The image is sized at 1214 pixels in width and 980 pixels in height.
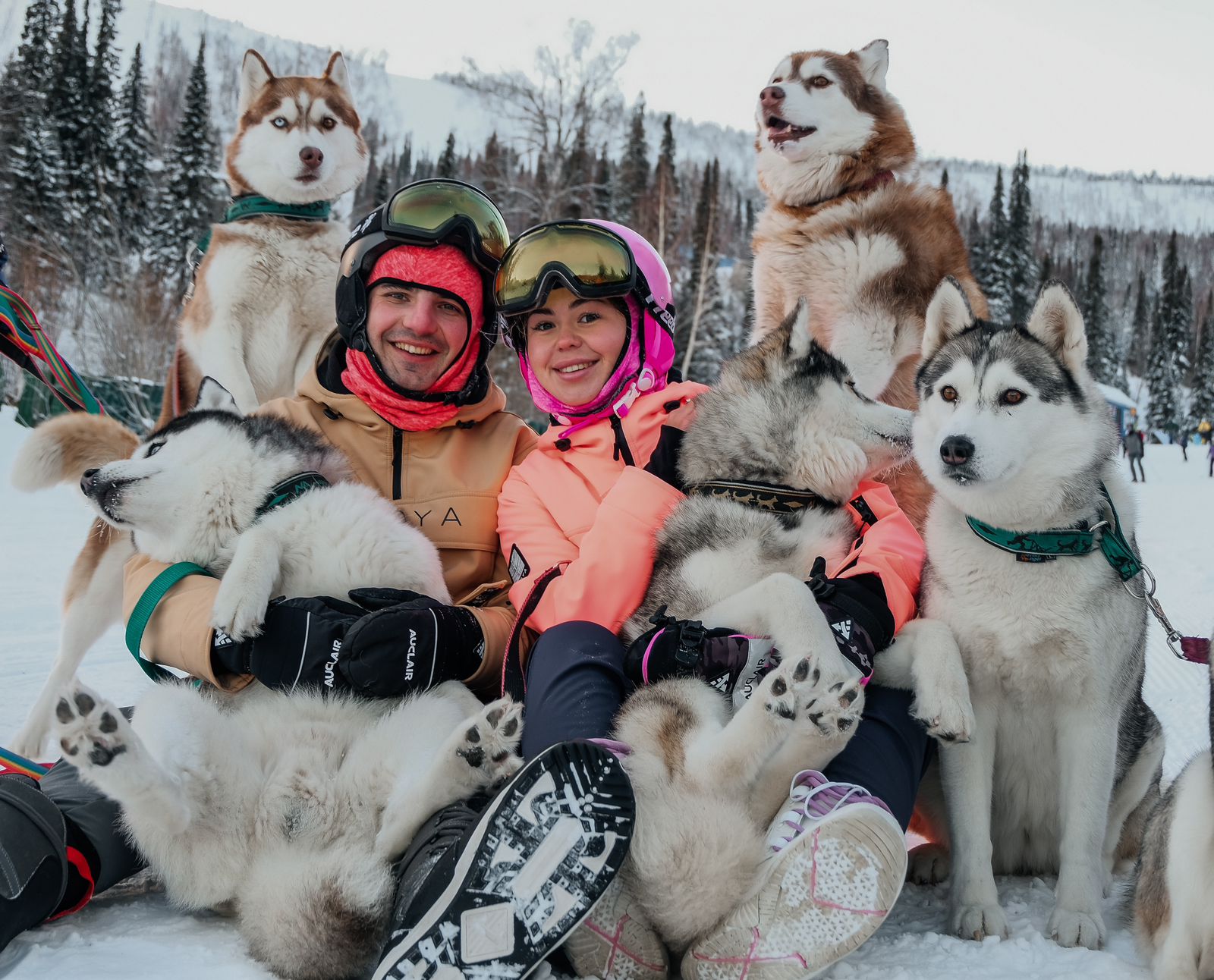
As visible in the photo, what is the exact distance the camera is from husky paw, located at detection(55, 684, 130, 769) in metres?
1.75

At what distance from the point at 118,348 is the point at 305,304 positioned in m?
12.4

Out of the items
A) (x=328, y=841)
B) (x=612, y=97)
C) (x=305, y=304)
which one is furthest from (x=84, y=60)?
(x=328, y=841)

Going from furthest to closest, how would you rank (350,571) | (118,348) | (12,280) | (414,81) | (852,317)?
1. (414,81)
2. (12,280)
3. (118,348)
4. (852,317)
5. (350,571)

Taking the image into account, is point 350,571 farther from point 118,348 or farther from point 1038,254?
point 1038,254

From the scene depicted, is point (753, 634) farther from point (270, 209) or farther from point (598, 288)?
point (270, 209)

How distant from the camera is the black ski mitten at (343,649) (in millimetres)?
2336

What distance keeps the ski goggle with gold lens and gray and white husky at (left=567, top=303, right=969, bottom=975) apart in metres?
1.02

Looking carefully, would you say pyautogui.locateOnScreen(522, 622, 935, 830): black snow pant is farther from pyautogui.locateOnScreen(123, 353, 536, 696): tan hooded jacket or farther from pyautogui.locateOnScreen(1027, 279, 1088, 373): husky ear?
pyautogui.locateOnScreen(1027, 279, 1088, 373): husky ear

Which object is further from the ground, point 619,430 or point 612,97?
point 612,97

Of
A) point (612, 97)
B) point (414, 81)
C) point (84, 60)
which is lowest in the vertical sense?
point (612, 97)

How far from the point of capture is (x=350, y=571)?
104 inches

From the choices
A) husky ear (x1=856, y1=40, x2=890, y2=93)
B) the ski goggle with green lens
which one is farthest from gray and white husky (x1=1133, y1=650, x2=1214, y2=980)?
husky ear (x1=856, y1=40, x2=890, y2=93)

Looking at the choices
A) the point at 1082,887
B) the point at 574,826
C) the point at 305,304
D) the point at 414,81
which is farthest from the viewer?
the point at 414,81

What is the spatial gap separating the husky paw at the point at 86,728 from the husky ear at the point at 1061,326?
7.88 feet
